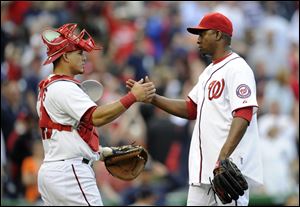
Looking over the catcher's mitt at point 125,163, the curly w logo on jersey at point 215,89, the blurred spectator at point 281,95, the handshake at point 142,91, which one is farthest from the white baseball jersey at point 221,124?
the blurred spectator at point 281,95

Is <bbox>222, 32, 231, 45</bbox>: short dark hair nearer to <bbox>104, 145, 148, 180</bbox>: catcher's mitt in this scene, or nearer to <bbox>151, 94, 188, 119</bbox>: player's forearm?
<bbox>151, 94, 188, 119</bbox>: player's forearm

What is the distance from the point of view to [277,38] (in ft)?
53.8

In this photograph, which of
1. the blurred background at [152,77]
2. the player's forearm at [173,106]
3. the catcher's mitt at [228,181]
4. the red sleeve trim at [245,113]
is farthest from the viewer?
the blurred background at [152,77]

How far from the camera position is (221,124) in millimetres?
8156

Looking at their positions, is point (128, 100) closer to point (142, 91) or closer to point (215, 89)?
point (142, 91)

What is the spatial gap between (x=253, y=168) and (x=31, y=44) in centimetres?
897

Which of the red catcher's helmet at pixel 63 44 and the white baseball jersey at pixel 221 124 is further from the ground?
the red catcher's helmet at pixel 63 44

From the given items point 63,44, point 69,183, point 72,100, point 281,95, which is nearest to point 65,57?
point 63,44

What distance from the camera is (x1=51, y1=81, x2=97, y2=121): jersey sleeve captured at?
7633 millimetres

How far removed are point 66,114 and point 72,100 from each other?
0.17 metres

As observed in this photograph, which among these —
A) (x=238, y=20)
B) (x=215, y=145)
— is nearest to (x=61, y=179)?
(x=215, y=145)

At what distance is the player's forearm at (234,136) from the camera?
7832mm

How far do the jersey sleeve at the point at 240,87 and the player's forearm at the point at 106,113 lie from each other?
93cm

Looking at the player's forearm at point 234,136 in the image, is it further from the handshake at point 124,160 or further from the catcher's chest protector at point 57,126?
the catcher's chest protector at point 57,126
